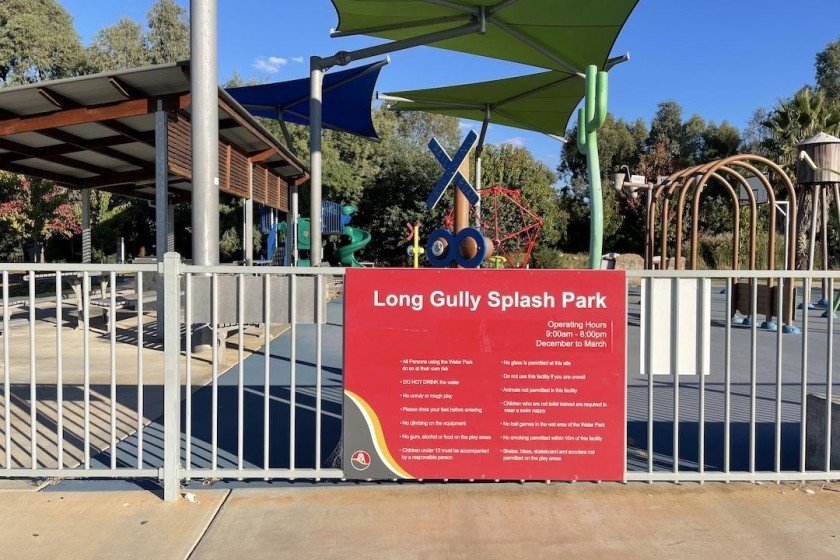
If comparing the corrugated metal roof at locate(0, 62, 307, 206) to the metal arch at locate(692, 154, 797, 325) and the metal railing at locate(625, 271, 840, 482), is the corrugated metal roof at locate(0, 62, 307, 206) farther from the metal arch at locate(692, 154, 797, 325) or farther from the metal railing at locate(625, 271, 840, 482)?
the metal arch at locate(692, 154, 797, 325)

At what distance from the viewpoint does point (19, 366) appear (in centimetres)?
815

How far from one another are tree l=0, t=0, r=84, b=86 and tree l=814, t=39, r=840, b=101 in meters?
44.3

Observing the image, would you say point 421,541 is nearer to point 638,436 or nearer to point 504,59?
point 638,436

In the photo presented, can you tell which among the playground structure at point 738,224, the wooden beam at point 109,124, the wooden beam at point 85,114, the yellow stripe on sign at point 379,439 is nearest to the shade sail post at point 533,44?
the playground structure at point 738,224

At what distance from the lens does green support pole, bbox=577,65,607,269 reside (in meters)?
5.95

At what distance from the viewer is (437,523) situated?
3.70 m

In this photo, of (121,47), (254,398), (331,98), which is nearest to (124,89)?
(254,398)

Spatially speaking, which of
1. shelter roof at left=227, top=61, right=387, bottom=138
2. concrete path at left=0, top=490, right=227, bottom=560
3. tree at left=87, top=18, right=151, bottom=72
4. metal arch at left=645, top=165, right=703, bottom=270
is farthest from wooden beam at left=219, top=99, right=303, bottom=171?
tree at left=87, top=18, right=151, bottom=72

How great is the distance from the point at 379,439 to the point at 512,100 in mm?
12506

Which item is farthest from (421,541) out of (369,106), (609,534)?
(369,106)

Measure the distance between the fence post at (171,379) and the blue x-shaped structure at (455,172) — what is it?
727 cm

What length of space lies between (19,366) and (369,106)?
1035 cm

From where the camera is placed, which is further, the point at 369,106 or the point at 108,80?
the point at 369,106

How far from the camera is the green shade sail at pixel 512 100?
1395 cm
